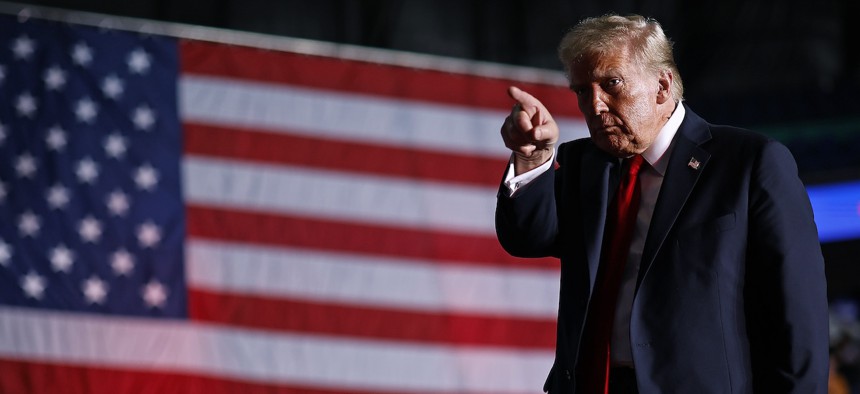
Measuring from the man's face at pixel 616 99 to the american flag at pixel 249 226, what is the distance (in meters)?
2.81

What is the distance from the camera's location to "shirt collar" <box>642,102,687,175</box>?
1571mm

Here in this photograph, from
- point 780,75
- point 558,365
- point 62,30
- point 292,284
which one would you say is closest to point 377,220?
point 292,284

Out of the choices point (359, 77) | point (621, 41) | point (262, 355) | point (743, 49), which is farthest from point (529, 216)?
point (743, 49)

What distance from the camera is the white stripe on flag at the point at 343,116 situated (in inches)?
169

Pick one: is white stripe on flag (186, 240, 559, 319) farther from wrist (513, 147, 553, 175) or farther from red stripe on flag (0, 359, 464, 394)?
wrist (513, 147, 553, 175)

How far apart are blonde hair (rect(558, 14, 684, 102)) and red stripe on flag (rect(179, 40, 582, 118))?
116 inches

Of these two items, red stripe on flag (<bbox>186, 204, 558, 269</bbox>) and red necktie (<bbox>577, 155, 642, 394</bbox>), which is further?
red stripe on flag (<bbox>186, 204, 558, 269</bbox>)

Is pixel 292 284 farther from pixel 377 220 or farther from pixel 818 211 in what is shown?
pixel 818 211

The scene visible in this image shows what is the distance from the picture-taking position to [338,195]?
174 inches

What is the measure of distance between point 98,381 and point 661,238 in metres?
2.96

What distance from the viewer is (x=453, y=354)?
4.48 m

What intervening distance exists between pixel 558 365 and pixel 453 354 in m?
2.96

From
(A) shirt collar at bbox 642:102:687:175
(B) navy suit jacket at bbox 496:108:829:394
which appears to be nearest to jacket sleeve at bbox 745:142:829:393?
(B) navy suit jacket at bbox 496:108:829:394

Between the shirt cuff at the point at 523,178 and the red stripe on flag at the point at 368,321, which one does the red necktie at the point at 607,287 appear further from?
the red stripe on flag at the point at 368,321
